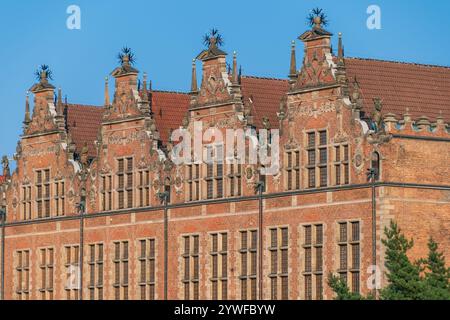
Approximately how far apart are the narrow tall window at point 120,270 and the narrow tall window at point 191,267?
4.31 meters

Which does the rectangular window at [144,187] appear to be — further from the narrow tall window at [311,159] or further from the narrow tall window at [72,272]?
the narrow tall window at [311,159]

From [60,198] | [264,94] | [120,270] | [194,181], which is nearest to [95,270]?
[120,270]

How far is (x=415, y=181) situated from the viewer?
71000 mm

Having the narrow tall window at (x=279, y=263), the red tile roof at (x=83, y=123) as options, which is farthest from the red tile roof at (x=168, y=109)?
the narrow tall window at (x=279, y=263)

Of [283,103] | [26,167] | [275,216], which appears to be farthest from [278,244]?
[26,167]

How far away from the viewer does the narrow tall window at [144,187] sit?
82500 mm

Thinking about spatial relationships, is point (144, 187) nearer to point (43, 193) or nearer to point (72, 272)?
point (72, 272)

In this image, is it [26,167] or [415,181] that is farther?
[26,167]

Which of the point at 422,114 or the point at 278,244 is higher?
the point at 422,114

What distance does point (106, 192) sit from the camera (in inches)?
3359

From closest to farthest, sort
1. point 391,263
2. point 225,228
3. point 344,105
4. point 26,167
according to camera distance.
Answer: point 391,263 < point 344,105 < point 225,228 < point 26,167

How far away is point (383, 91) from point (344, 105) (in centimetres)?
277

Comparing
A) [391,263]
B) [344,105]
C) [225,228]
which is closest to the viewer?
[391,263]

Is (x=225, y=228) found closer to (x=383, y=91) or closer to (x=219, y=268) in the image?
(x=219, y=268)
